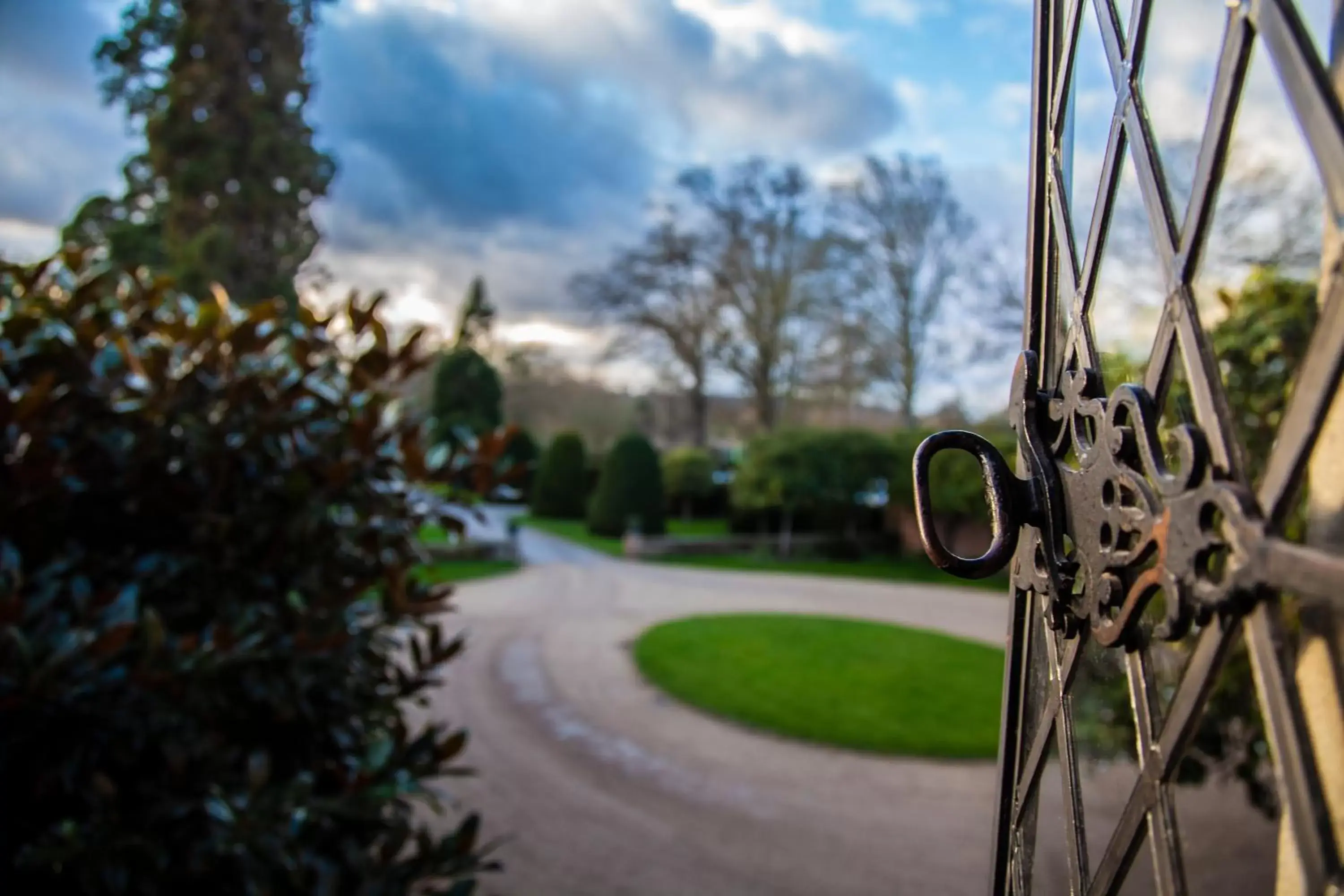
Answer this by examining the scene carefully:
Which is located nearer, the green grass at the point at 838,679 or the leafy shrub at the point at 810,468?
the green grass at the point at 838,679

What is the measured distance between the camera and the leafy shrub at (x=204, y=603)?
1.92 meters

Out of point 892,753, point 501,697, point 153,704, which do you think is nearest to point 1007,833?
point 153,704

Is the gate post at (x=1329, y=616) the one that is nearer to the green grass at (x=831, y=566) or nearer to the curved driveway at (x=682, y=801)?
the curved driveway at (x=682, y=801)

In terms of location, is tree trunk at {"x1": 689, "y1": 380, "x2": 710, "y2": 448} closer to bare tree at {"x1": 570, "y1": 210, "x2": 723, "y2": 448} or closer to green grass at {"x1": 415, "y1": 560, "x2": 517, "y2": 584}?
bare tree at {"x1": 570, "y1": 210, "x2": 723, "y2": 448}

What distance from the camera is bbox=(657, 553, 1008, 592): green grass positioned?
18188 millimetres

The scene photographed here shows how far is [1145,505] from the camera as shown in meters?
0.60

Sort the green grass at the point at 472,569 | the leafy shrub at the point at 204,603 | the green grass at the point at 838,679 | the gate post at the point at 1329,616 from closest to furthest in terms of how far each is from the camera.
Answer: the gate post at the point at 1329,616, the leafy shrub at the point at 204,603, the green grass at the point at 838,679, the green grass at the point at 472,569

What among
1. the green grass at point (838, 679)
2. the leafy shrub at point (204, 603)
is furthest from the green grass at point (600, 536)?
the leafy shrub at point (204, 603)

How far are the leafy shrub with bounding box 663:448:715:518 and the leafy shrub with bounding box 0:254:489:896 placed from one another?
74.0 feet

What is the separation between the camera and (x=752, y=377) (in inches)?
1105

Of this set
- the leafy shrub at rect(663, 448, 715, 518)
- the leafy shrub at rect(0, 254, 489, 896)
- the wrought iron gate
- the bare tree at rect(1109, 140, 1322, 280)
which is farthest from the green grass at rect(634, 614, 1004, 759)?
the leafy shrub at rect(663, 448, 715, 518)

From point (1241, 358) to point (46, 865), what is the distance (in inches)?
171

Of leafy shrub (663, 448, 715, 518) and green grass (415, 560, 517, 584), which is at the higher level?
leafy shrub (663, 448, 715, 518)

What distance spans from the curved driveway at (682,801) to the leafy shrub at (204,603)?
0.83 m
